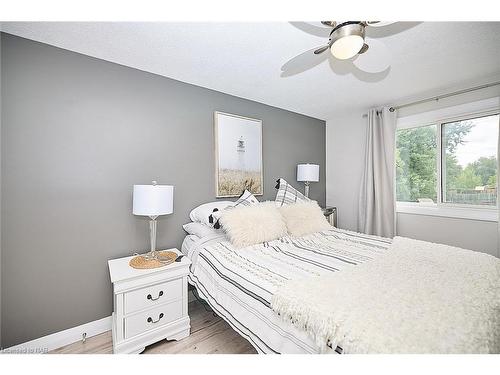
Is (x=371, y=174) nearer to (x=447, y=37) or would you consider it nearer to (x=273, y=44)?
(x=447, y=37)

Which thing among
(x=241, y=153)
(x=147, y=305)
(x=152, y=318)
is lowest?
(x=152, y=318)

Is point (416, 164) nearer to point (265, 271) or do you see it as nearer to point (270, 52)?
point (270, 52)

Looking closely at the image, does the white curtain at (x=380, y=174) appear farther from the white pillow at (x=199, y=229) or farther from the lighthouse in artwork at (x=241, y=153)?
the white pillow at (x=199, y=229)

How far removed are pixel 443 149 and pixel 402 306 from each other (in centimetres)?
269

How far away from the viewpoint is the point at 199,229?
7.04ft

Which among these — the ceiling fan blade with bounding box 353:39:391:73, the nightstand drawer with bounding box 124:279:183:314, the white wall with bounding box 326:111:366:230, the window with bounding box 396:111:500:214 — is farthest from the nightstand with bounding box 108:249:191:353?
the window with bounding box 396:111:500:214

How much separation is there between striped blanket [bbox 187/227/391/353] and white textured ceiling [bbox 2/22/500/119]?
54.7 inches

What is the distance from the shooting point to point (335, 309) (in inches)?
38.4

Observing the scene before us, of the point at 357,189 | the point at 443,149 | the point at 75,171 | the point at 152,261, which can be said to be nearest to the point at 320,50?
the point at 152,261

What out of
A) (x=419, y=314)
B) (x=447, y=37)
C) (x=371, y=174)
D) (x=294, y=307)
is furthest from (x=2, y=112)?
(x=371, y=174)

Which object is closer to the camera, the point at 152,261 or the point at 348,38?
the point at 348,38

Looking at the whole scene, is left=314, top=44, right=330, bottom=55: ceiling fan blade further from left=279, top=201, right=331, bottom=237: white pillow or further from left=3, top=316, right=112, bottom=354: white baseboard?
left=3, top=316, right=112, bottom=354: white baseboard

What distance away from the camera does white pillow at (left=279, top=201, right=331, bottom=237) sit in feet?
7.43
